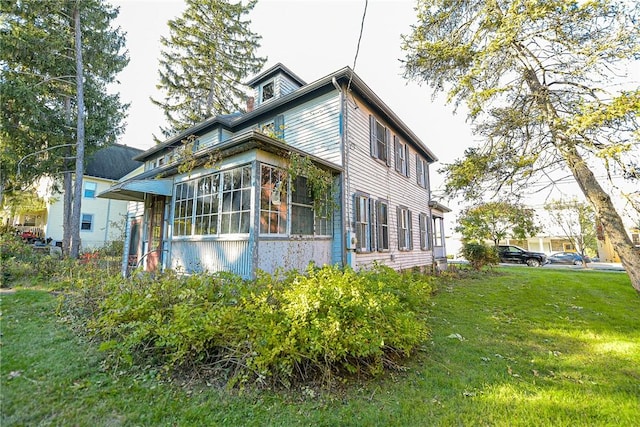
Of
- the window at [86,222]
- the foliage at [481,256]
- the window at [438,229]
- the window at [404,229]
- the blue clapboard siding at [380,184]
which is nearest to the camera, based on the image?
the blue clapboard siding at [380,184]

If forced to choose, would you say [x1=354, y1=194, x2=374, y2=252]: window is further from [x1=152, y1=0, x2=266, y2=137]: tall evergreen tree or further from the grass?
[x1=152, y1=0, x2=266, y2=137]: tall evergreen tree

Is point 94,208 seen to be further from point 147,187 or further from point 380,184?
point 380,184

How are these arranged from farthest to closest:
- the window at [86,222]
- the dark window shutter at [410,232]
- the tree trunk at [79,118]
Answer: the window at [86,222], the tree trunk at [79,118], the dark window shutter at [410,232]

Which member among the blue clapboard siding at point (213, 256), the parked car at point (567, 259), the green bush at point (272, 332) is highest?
the blue clapboard siding at point (213, 256)

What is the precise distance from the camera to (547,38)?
634cm

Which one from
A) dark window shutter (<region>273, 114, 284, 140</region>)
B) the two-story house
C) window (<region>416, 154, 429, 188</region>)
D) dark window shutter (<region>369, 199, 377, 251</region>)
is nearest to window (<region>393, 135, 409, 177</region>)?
the two-story house

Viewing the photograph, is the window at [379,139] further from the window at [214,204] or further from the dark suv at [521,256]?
the dark suv at [521,256]

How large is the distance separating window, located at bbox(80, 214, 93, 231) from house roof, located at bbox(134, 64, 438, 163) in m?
10.3

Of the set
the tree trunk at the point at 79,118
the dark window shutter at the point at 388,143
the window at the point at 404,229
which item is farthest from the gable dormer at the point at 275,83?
the tree trunk at the point at 79,118

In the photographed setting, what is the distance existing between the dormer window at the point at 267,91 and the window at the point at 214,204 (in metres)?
5.25

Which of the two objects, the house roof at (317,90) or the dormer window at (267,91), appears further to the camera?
the dormer window at (267,91)

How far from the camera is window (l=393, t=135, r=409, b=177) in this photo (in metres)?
11.8

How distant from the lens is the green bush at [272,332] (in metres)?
2.82

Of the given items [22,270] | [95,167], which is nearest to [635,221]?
[22,270]
